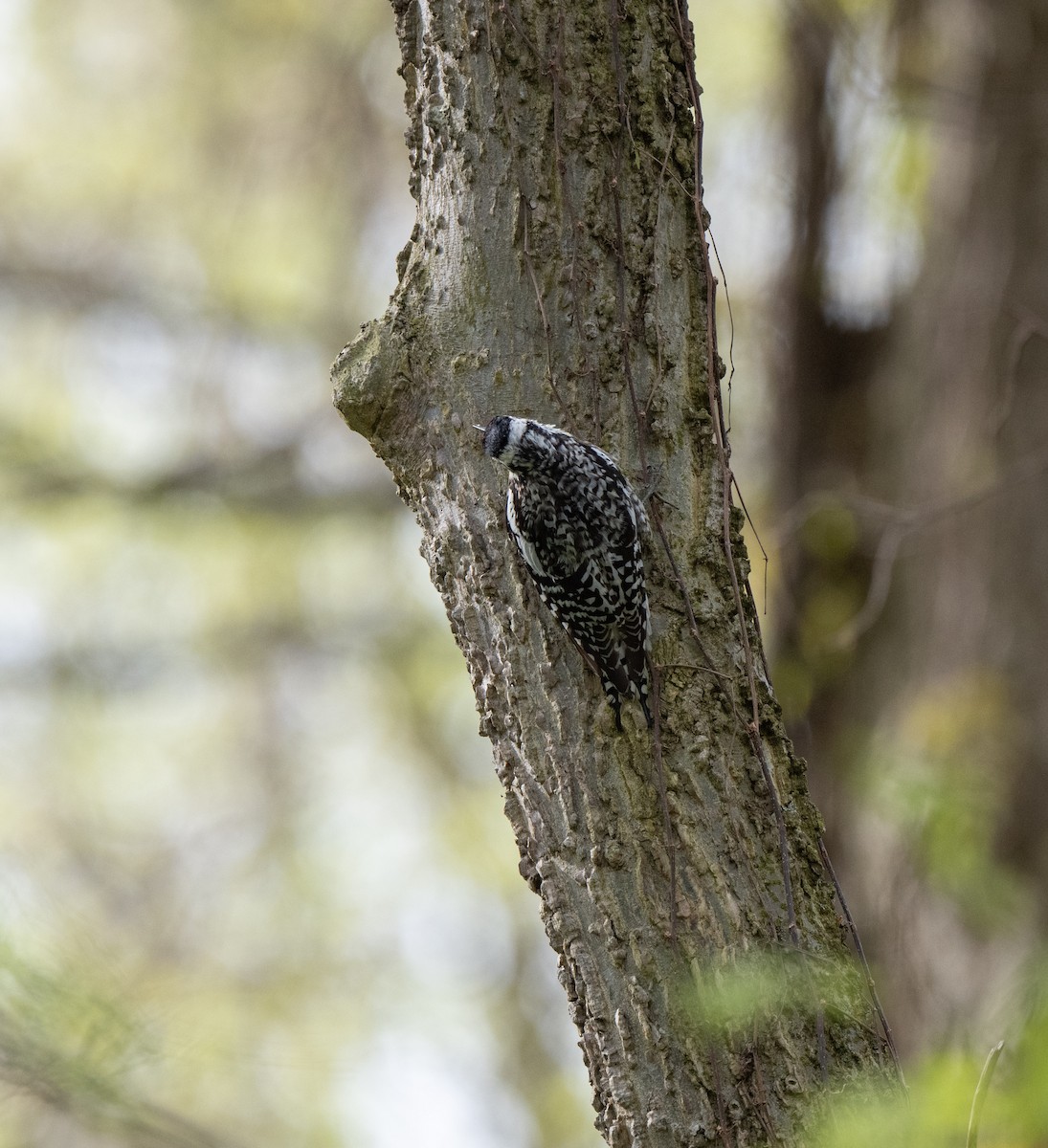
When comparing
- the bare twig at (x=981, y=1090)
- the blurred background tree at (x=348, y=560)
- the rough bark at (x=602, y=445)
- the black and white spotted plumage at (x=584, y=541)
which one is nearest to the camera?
the bare twig at (x=981, y=1090)

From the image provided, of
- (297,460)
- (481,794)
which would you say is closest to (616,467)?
(297,460)

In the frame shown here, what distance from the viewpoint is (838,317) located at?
7.43 meters

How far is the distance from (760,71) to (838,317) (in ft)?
6.75

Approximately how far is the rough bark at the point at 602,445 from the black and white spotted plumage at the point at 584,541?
0.15 feet

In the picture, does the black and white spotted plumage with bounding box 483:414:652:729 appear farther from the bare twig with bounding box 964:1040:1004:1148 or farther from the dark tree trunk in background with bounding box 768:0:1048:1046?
the dark tree trunk in background with bounding box 768:0:1048:1046

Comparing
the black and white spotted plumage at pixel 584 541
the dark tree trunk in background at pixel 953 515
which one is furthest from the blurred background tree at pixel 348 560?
the black and white spotted plumage at pixel 584 541

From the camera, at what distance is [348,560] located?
11734 mm

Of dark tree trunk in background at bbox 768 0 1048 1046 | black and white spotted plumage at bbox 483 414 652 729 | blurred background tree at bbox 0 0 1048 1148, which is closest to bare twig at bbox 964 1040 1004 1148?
blurred background tree at bbox 0 0 1048 1148

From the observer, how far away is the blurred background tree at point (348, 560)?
576 centimetres

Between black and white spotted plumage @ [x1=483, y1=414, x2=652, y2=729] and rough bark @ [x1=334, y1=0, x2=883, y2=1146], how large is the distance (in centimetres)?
5

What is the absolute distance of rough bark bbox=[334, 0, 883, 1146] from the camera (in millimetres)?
2631

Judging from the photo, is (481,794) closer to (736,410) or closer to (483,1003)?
(483,1003)

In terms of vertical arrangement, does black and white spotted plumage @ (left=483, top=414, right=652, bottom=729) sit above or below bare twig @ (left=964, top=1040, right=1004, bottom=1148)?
above

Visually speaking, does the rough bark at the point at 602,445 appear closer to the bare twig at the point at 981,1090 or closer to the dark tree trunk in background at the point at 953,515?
the bare twig at the point at 981,1090
